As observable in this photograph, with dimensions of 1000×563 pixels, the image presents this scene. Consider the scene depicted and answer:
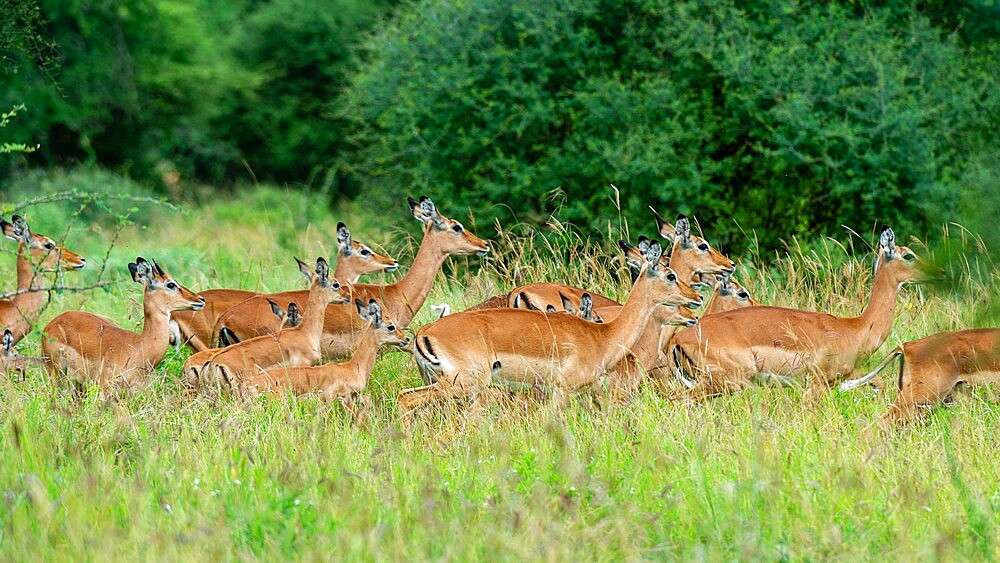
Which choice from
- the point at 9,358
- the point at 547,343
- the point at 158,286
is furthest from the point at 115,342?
the point at 547,343

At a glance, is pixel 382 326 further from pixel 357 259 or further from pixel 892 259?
pixel 892 259

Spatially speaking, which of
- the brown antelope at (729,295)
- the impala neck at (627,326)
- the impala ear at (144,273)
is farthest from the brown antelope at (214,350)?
the brown antelope at (729,295)

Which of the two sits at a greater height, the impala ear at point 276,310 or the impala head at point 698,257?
the impala head at point 698,257

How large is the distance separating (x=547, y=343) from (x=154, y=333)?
2.14 m

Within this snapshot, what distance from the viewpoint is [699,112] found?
10703mm

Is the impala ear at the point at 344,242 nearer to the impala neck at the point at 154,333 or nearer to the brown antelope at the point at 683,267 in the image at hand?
the brown antelope at the point at 683,267

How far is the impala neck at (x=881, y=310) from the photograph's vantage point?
6.64 m

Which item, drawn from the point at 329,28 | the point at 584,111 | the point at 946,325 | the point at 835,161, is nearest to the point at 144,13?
the point at 329,28

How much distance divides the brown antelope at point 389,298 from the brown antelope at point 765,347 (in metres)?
2.02

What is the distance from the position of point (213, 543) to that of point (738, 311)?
3.52m

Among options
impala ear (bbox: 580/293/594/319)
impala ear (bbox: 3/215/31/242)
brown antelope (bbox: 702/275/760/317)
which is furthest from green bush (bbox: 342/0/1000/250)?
impala ear (bbox: 3/215/31/242)

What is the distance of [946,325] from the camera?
735cm

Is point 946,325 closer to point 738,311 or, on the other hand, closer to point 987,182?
point 738,311

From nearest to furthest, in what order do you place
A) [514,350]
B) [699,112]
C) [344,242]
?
[514,350]
[344,242]
[699,112]
